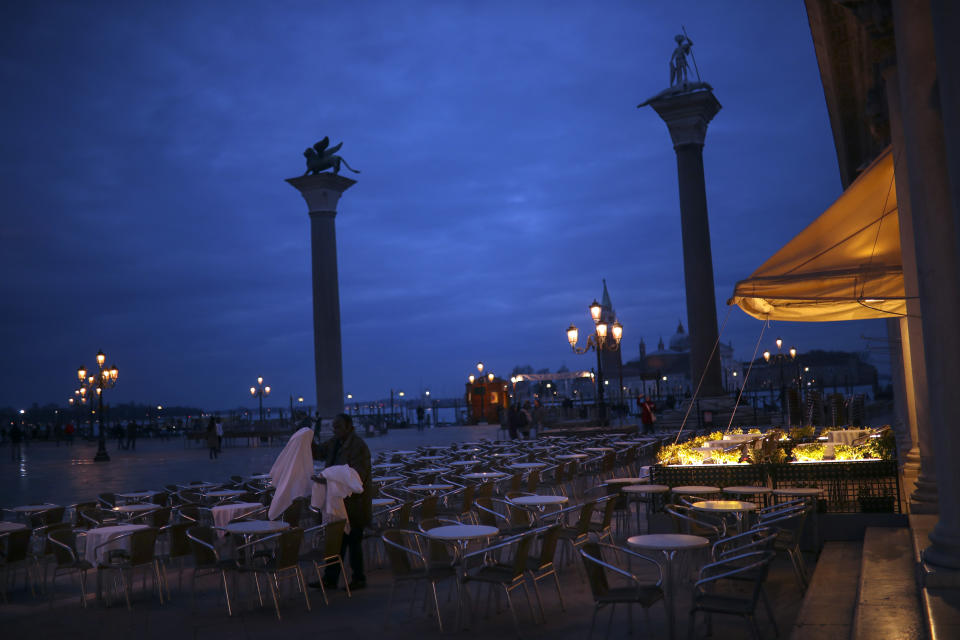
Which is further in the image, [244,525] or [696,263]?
[696,263]

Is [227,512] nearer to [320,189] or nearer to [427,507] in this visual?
[427,507]

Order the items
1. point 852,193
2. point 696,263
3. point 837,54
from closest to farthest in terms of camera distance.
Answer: point 852,193
point 837,54
point 696,263

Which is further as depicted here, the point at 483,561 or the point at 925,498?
the point at 925,498

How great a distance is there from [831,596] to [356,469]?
436 cm

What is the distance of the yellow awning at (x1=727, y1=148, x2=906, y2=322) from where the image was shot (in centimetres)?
938

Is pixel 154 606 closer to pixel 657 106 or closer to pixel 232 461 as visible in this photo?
pixel 232 461

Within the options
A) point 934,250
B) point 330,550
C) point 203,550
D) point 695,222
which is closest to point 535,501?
point 330,550

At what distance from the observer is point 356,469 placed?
782 centimetres

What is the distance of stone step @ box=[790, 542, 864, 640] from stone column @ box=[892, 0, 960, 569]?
2.48 ft

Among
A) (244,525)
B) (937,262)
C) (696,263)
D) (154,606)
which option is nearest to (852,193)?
(937,262)

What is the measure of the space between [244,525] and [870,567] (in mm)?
5537

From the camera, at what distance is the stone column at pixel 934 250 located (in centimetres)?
514

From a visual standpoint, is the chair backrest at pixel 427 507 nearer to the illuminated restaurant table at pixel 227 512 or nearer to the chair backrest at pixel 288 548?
the chair backrest at pixel 288 548

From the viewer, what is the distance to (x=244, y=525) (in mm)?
7551
